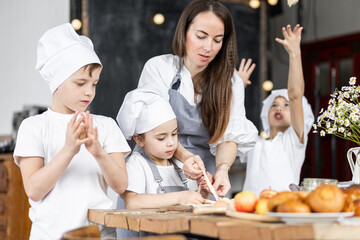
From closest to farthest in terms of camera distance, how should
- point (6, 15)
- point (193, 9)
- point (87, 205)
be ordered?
point (87, 205) < point (193, 9) < point (6, 15)

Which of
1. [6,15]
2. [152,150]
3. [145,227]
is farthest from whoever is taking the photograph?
[6,15]

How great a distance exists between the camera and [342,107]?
1895mm

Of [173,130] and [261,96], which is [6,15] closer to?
[261,96]

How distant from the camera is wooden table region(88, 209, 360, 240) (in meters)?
0.95

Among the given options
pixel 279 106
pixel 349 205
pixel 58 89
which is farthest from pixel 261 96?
pixel 349 205

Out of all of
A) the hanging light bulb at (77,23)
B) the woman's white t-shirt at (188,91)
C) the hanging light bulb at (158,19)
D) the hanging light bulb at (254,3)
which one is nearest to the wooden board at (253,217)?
the woman's white t-shirt at (188,91)

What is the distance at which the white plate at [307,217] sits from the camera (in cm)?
102

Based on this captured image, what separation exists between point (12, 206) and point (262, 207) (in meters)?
2.22

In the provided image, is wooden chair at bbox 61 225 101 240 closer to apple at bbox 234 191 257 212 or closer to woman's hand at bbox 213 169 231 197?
apple at bbox 234 191 257 212

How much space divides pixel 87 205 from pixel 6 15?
2697 mm

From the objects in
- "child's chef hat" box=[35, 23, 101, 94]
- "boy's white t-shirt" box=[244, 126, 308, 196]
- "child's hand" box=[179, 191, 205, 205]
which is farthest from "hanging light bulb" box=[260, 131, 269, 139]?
"child's chef hat" box=[35, 23, 101, 94]

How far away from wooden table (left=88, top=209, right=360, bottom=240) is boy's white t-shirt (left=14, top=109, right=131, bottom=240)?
0.16 meters

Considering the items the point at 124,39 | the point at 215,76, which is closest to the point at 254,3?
the point at 124,39

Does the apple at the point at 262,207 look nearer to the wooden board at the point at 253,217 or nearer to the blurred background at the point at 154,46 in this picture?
the wooden board at the point at 253,217
